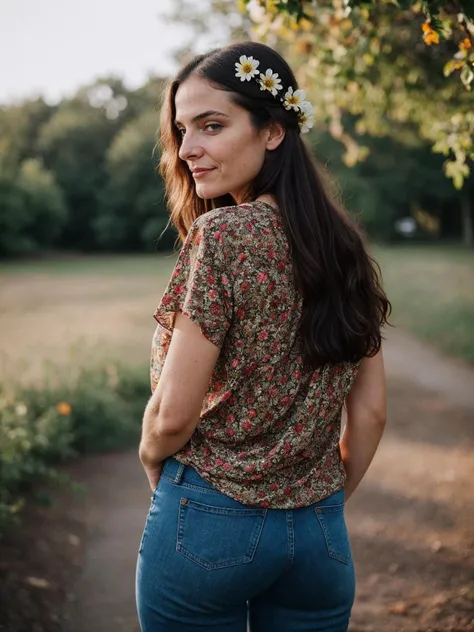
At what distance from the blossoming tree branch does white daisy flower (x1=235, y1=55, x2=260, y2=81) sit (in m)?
1.14

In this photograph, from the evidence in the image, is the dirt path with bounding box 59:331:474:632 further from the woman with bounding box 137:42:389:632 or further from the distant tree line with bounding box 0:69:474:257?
the distant tree line with bounding box 0:69:474:257

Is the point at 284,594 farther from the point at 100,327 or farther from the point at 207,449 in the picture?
the point at 100,327

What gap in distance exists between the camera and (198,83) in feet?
5.41

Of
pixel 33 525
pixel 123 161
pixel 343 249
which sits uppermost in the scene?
pixel 343 249

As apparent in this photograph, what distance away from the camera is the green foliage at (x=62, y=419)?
4196 mm

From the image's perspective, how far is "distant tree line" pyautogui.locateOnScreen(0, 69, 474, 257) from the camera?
43.4 meters

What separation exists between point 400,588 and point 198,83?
10.1 ft

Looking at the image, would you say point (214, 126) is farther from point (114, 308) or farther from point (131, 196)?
point (131, 196)

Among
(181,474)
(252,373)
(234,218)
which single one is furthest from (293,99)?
(181,474)

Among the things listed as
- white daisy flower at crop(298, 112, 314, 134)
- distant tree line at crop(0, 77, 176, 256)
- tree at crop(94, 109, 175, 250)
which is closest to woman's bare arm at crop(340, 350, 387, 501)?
white daisy flower at crop(298, 112, 314, 134)

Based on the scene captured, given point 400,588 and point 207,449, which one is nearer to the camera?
point 207,449

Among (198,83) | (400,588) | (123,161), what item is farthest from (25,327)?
(123,161)

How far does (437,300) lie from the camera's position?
54.2 ft

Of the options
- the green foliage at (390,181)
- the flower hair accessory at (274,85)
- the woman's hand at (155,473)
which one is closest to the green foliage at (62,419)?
the woman's hand at (155,473)
